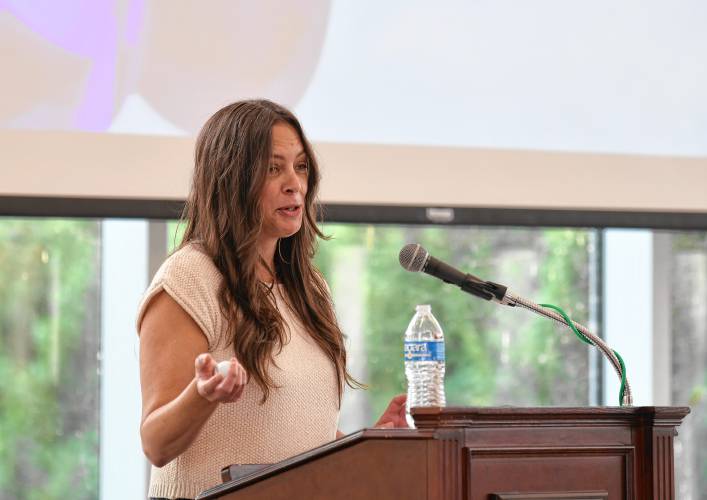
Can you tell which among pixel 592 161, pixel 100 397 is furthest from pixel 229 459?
pixel 592 161

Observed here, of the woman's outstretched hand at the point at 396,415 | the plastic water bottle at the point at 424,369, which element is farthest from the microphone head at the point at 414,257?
the woman's outstretched hand at the point at 396,415

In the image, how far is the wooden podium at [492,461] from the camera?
4.38 feet

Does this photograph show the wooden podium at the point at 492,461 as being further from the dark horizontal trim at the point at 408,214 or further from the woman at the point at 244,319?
the dark horizontal trim at the point at 408,214

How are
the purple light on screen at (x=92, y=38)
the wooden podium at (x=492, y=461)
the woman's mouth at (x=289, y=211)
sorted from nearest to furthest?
1. the wooden podium at (x=492, y=461)
2. the woman's mouth at (x=289, y=211)
3. the purple light on screen at (x=92, y=38)

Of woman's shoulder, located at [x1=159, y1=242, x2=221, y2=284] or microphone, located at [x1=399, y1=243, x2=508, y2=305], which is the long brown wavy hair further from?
microphone, located at [x1=399, y1=243, x2=508, y2=305]

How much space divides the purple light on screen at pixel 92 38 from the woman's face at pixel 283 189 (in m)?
1.20

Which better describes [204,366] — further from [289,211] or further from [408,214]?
[408,214]

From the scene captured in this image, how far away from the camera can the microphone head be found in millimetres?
1679

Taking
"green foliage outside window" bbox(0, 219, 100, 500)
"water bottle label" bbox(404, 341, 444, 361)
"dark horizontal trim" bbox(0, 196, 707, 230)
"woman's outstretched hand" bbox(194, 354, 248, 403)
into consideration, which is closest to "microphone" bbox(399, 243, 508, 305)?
"water bottle label" bbox(404, 341, 444, 361)

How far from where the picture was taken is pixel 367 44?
320 cm

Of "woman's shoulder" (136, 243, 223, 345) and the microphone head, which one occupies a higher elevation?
the microphone head

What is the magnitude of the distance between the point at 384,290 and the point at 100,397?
102 centimetres

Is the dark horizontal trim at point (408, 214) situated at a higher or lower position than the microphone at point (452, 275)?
higher

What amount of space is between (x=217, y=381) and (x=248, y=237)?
0.47 m
